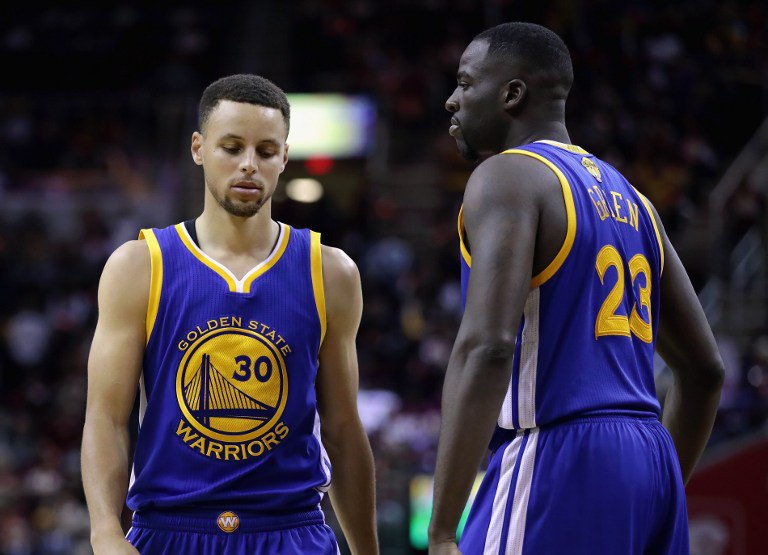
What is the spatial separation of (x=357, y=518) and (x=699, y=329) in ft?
3.93

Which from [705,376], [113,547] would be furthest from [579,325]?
[113,547]

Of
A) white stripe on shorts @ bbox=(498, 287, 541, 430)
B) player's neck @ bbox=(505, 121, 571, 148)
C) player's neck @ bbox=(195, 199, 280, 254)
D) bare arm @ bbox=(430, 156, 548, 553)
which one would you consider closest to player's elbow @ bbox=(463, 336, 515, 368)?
bare arm @ bbox=(430, 156, 548, 553)

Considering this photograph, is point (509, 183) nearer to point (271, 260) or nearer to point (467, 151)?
point (467, 151)

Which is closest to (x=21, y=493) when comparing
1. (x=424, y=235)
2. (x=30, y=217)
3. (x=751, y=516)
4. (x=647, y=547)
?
(x=30, y=217)

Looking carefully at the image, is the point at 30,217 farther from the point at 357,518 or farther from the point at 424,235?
the point at 357,518

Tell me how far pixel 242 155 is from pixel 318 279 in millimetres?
442

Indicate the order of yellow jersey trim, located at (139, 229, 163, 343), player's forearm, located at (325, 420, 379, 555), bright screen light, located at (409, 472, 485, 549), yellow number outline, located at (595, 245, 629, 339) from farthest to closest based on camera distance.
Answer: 1. bright screen light, located at (409, 472, 485, 549)
2. player's forearm, located at (325, 420, 379, 555)
3. yellow jersey trim, located at (139, 229, 163, 343)
4. yellow number outline, located at (595, 245, 629, 339)

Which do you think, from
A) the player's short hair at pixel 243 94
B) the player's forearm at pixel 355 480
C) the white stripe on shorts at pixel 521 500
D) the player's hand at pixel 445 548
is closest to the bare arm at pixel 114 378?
the player's short hair at pixel 243 94

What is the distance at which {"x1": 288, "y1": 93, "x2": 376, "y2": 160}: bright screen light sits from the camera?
18.9 m

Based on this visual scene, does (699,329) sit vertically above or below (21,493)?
above

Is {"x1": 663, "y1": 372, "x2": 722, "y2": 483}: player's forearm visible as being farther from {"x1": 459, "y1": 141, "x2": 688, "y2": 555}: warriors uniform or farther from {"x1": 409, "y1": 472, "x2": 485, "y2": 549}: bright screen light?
{"x1": 409, "y1": 472, "x2": 485, "y2": 549}: bright screen light

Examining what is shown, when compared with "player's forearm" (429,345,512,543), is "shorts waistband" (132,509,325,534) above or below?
below

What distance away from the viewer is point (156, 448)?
3.50 meters

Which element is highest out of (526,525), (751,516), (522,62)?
(522,62)
